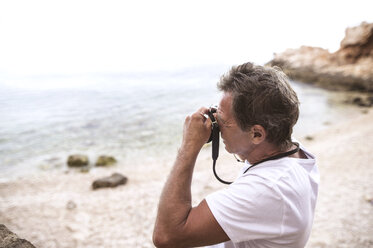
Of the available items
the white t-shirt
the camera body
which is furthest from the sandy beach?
the camera body

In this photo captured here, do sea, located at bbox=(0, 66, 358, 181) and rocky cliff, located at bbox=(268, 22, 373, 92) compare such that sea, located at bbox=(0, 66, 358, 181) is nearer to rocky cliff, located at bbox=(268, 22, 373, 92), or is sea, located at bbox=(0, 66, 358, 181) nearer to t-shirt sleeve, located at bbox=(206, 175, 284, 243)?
rocky cliff, located at bbox=(268, 22, 373, 92)

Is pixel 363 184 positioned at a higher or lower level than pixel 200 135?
lower

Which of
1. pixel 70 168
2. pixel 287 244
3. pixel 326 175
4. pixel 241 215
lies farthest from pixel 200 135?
pixel 70 168

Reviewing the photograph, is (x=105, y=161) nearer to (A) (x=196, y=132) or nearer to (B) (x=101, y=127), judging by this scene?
(B) (x=101, y=127)

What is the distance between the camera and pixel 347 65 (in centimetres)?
2891

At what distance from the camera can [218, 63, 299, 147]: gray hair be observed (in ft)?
4.61

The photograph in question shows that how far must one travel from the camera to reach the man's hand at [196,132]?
4.84 ft

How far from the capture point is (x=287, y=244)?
135 cm

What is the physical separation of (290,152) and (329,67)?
1376 inches

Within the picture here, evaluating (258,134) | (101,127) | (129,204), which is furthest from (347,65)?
(258,134)

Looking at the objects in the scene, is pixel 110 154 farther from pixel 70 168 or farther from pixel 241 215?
pixel 241 215

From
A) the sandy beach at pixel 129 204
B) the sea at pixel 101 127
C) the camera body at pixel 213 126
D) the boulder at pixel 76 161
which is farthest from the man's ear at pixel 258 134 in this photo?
the boulder at pixel 76 161

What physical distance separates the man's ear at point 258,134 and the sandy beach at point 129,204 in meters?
3.36

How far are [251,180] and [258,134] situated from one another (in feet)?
1.04
